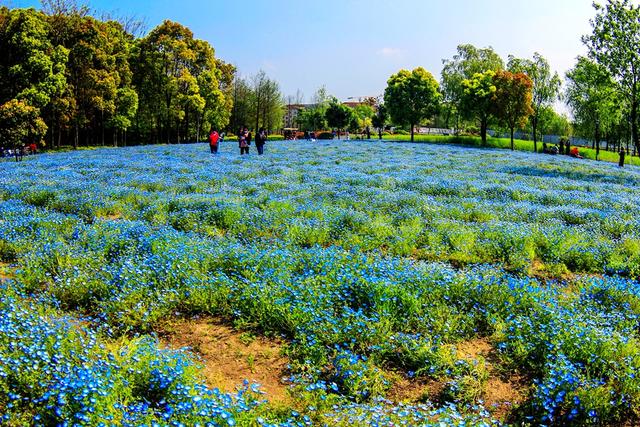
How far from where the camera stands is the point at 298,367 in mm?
5371

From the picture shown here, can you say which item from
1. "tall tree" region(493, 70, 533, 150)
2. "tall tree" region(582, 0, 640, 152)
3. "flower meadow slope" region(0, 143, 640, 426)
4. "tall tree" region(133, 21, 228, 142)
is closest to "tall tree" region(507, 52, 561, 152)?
"tall tree" region(493, 70, 533, 150)

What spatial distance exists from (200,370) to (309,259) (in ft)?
11.5

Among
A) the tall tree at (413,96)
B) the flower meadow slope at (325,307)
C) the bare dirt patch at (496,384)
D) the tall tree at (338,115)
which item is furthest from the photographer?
the tall tree at (338,115)

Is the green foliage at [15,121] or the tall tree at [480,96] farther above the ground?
the tall tree at [480,96]

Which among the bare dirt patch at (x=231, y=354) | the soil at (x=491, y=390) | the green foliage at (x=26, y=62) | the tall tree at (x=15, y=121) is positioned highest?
the green foliage at (x=26, y=62)

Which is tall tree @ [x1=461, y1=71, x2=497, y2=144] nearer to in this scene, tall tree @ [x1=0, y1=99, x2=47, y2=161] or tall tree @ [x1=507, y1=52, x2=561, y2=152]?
tall tree @ [x1=507, y1=52, x2=561, y2=152]

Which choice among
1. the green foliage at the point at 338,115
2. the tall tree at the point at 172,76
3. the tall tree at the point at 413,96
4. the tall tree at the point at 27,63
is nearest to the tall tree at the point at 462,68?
the tall tree at the point at 413,96

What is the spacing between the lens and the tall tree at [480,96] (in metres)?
57.4

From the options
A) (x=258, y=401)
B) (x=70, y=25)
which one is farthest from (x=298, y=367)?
(x=70, y=25)

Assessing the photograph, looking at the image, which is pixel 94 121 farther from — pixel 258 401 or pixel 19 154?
pixel 258 401

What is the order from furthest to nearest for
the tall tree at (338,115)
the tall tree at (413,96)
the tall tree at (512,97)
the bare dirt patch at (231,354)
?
the tall tree at (338,115)
the tall tree at (413,96)
the tall tree at (512,97)
the bare dirt patch at (231,354)

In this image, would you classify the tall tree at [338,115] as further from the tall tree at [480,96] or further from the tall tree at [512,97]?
the tall tree at [512,97]

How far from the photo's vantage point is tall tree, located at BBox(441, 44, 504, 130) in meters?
70.8

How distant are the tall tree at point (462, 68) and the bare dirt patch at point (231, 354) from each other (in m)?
69.1
